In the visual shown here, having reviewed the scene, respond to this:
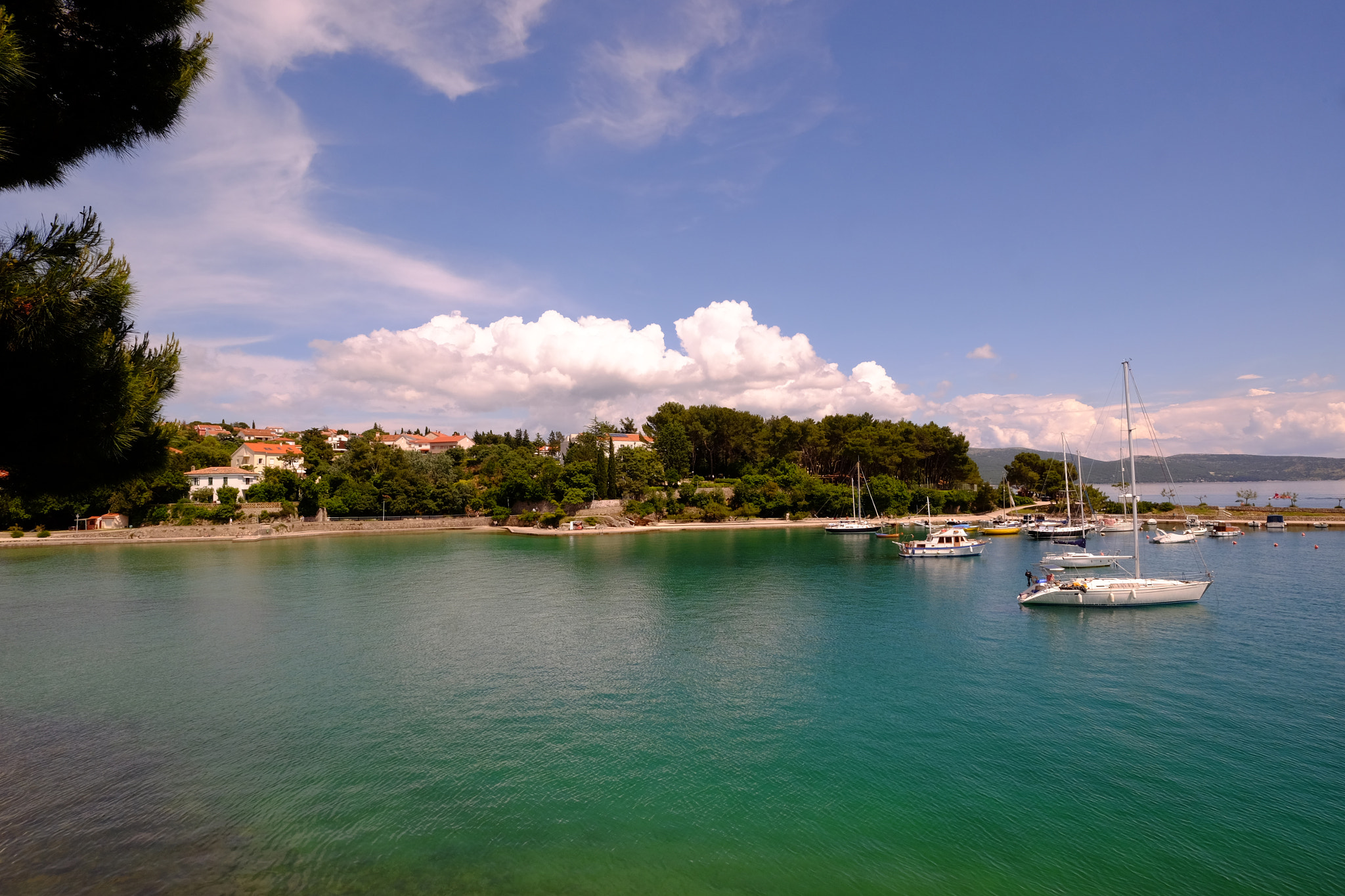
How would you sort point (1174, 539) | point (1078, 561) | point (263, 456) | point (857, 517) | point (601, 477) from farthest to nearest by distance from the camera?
point (263, 456), point (857, 517), point (601, 477), point (1174, 539), point (1078, 561)

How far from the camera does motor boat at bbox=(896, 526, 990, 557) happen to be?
161 ft

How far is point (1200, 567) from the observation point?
42.5 metres

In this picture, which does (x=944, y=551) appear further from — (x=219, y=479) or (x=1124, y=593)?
(x=219, y=479)

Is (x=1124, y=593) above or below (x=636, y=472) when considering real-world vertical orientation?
below

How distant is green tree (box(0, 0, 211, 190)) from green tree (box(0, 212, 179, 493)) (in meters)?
1.45

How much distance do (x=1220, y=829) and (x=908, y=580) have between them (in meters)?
28.3

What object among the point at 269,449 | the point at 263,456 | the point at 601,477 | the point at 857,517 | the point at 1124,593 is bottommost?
the point at 1124,593

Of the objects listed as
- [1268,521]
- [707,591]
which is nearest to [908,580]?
[707,591]

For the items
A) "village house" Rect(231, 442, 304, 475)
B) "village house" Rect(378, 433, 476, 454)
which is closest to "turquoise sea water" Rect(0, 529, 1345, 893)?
"village house" Rect(231, 442, 304, 475)

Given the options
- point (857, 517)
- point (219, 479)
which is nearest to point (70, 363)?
point (857, 517)

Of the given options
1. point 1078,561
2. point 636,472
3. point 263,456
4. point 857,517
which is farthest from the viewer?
point 263,456

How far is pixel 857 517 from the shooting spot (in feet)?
266

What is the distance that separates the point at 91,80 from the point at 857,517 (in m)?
79.8

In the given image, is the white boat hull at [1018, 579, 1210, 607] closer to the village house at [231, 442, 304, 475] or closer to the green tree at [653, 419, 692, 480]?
the green tree at [653, 419, 692, 480]
